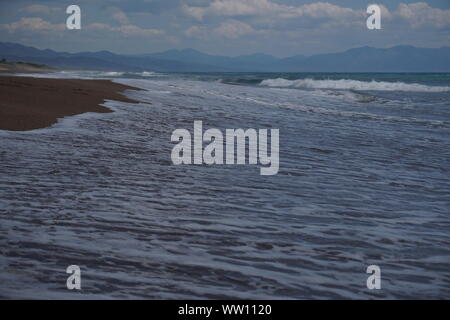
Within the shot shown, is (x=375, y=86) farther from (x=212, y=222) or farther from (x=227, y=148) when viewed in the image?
(x=212, y=222)

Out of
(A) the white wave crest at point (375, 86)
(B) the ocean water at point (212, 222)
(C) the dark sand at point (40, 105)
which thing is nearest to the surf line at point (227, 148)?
(B) the ocean water at point (212, 222)

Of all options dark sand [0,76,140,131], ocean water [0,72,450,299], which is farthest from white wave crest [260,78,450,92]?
ocean water [0,72,450,299]

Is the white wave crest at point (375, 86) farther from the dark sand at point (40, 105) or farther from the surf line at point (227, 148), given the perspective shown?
the surf line at point (227, 148)

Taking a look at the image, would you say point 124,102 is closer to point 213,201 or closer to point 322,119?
point 322,119

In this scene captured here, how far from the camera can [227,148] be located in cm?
866

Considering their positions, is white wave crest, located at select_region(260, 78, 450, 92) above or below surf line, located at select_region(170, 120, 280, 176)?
above

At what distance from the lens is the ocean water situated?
10.7 feet

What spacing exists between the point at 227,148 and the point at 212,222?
4.21 metres

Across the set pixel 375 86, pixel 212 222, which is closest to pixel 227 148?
pixel 212 222

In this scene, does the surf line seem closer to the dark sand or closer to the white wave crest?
the dark sand

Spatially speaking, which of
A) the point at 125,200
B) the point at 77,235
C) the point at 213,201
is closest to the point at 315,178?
the point at 213,201

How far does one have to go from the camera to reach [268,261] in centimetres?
366

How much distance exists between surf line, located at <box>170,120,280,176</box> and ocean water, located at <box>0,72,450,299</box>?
11.5 inches
